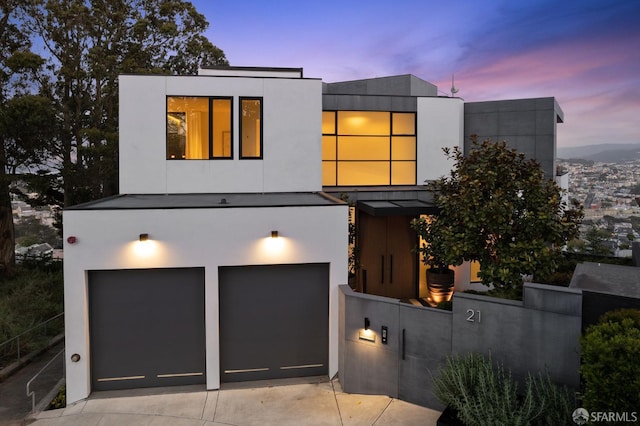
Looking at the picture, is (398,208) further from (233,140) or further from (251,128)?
(233,140)

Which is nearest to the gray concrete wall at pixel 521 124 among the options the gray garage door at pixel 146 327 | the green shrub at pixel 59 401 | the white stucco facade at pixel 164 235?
the white stucco facade at pixel 164 235

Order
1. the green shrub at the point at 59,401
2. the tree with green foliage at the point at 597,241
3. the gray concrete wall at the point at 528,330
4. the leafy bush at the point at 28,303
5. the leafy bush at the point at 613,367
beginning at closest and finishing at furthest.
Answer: the leafy bush at the point at 613,367, the gray concrete wall at the point at 528,330, the green shrub at the point at 59,401, the leafy bush at the point at 28,303, the tree with green foliage at the point at 597,241

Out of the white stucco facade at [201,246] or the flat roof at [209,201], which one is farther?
the flat roof at [209,201]

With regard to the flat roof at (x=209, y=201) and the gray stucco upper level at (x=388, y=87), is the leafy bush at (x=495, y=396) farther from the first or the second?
the gray stucco upper level at (x=388, y=87)

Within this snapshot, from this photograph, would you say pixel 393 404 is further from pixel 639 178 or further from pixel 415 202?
pixel 639 178

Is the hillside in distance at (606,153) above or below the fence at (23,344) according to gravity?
above

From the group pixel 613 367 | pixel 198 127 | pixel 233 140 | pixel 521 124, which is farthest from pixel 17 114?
pixel 613 367

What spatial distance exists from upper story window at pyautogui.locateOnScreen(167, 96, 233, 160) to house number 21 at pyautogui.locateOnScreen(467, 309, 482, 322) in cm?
677

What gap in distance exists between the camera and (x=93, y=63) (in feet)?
60.1

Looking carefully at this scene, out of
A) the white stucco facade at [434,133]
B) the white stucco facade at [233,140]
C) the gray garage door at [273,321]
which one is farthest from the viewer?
the white stucco facade at [434,133]

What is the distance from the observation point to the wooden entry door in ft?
37.6

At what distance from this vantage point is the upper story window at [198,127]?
10.0 meters

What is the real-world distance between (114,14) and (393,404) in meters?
Result: 21.7

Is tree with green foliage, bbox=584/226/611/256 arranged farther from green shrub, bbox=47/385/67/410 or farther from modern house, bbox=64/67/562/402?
green shrub, bbox=47/385/67/410
